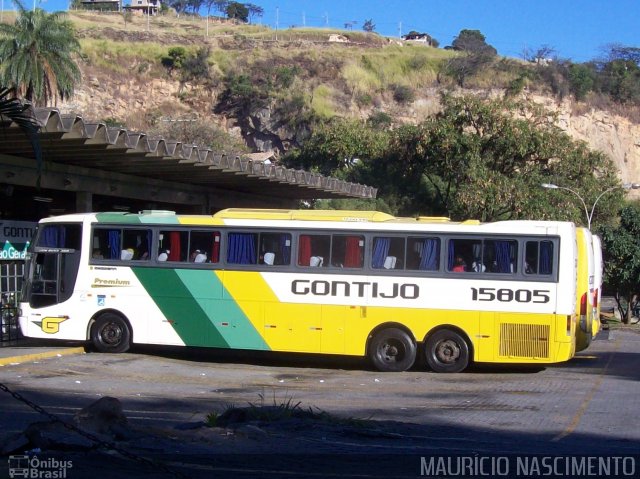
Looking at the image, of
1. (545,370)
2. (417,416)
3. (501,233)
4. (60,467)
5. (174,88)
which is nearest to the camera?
(60,467)

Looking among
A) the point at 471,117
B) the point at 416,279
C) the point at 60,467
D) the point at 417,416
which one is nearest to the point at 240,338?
the point at 416,279

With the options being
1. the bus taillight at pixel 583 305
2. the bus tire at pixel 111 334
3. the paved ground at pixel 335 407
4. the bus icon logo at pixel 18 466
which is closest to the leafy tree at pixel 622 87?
the paved ground at pixel 335 407

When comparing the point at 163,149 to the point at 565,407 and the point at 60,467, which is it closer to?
the point at 565,407

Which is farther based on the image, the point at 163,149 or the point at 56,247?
the point at 163,149

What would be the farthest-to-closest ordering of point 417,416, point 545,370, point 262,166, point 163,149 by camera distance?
point 262,166 < point 163,149 < point 545,370 < point 417,416


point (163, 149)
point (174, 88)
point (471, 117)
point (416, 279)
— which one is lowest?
point (416, 279)

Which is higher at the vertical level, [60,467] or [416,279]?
[416,279]

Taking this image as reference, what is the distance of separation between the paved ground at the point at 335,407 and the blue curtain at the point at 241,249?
2371 mm

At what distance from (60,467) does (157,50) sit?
86974 mm

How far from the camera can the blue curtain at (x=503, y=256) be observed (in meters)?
17.5

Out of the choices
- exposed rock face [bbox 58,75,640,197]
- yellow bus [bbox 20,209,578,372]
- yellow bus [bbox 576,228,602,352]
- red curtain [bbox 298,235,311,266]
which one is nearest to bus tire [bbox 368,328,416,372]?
yellow bus [bbox 20,209,578,372]

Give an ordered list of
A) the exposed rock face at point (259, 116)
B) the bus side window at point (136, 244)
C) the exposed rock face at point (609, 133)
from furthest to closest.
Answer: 1. the exposed rock face at point (609, 133)
2. the exposed rock face at point (259, 116)
3. the bus side window at point (136, 244)

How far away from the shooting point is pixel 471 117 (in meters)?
45.1

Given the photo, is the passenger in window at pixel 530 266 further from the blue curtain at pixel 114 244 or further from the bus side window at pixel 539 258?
the blue curtain at pixel 114 244
